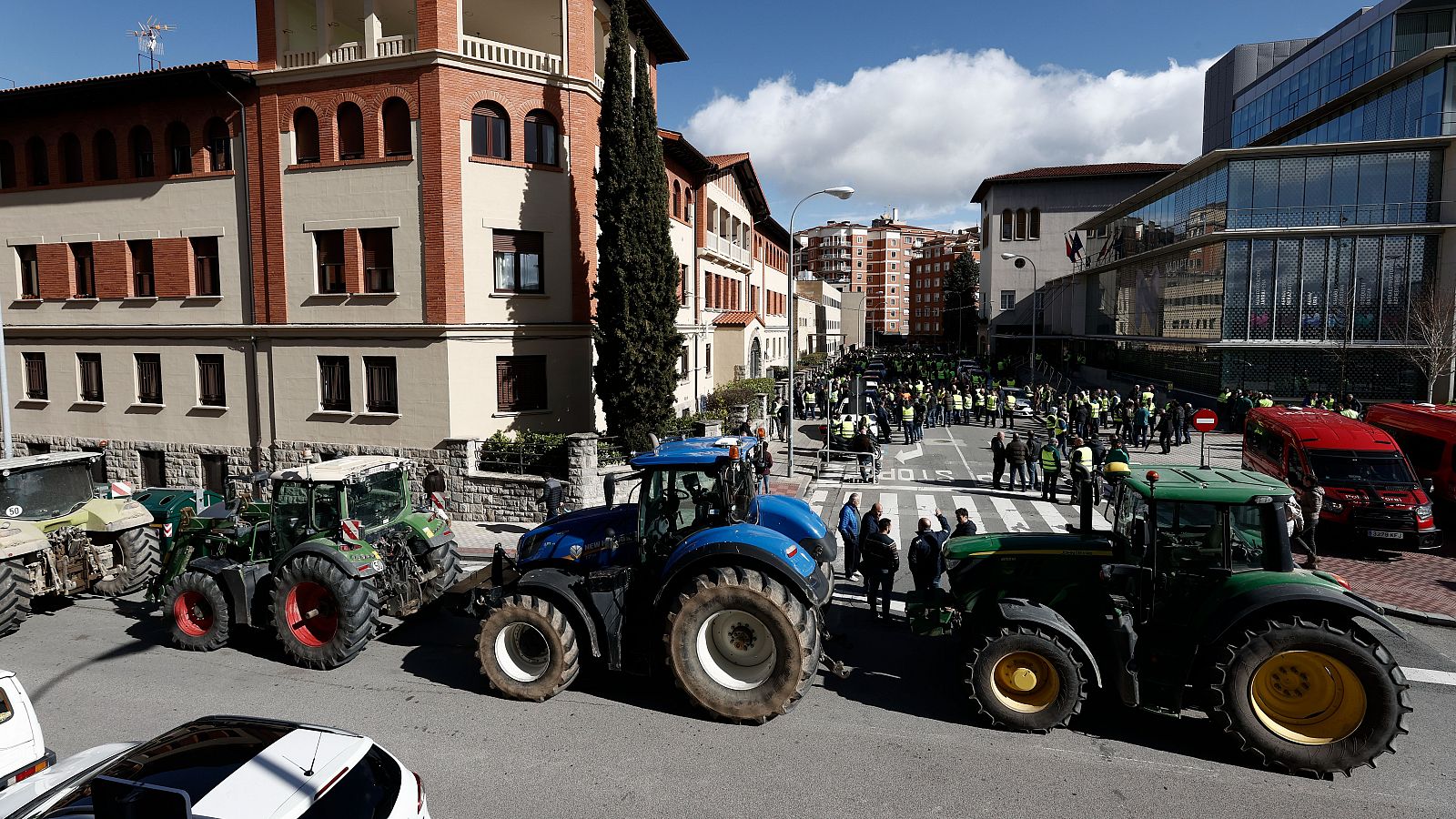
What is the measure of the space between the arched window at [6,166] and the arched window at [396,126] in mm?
12510

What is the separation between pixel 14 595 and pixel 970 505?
17148mm

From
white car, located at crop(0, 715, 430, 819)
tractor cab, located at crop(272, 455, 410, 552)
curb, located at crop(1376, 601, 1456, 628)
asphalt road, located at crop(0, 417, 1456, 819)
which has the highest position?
tractor cab, located at crop(272, 455, 410, 552)

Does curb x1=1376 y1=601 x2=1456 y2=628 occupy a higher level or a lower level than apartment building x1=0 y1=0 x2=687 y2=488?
lower

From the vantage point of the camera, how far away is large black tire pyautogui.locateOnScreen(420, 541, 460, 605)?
→ 405 inches

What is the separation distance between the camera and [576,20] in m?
19.7

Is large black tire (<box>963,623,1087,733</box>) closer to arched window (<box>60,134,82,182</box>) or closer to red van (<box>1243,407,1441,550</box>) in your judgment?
red van (<box>1243,407,1441,550</box>)

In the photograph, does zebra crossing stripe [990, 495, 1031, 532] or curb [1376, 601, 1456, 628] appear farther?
zebra crossing stripe [990, 495, 1031, 532]

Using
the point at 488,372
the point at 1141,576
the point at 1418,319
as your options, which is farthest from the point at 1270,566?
the point at 1418,319

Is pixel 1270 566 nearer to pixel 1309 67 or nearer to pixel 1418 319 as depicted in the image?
pixel 1418 319

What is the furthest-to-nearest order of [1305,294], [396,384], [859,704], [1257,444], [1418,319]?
1. [1305,294]
2. [1418,319]
3. [396,384]
4. [1257,444]
5. [859,704]

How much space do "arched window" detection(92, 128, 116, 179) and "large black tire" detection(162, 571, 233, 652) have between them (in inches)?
693

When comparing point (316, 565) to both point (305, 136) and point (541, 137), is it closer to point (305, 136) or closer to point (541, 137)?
point (541, 137)

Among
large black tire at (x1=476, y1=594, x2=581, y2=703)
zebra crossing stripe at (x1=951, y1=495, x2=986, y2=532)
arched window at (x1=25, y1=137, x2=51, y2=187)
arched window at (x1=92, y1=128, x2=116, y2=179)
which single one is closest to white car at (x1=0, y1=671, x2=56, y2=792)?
large black tire at (x1=476, y1=594, x2=581, y2=703)

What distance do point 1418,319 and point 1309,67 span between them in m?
28.8
